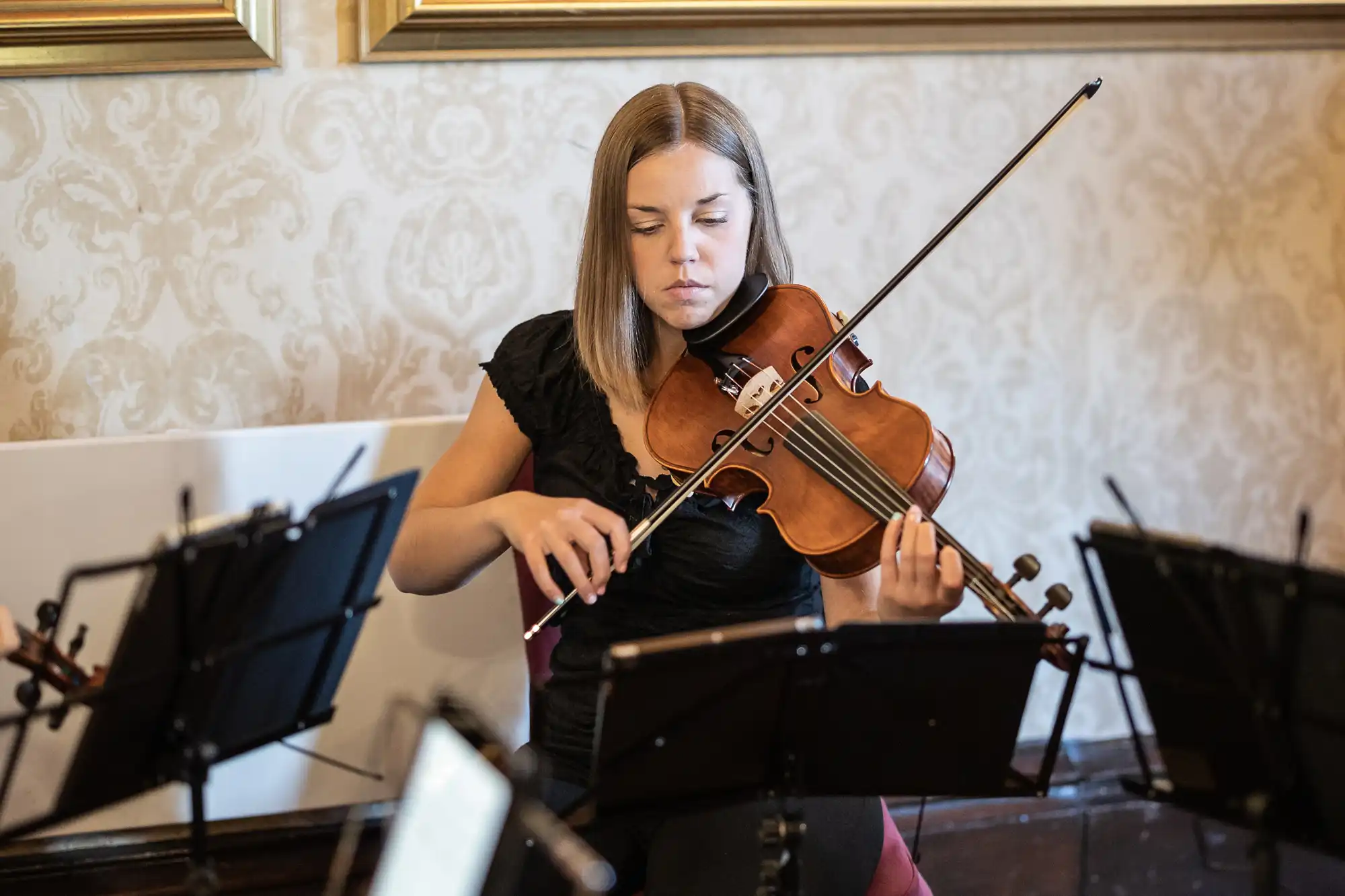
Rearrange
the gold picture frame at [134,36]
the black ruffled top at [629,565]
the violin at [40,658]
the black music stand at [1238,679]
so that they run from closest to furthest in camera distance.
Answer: the black music stand at [1238,679], the violin at [40,658], the black ruffled top at [629,565], the gold picture frame at [134,36]

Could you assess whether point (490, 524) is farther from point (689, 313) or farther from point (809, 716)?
point (809, 716)

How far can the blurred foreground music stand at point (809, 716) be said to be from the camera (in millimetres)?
978

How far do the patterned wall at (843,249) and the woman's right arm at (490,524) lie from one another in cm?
31

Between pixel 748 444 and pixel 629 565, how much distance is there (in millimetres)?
199

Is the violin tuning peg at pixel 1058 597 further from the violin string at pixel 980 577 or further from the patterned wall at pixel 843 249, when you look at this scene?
Answer: the patterned wall at pixel 843 249

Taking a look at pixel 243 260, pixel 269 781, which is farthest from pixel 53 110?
pixel 269 781

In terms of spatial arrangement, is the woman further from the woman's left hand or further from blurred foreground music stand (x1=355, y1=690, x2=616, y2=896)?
blurred foreground music stand (x1=355, y1=690, x2=616, y2=896)

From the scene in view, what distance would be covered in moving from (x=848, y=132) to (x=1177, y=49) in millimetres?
541

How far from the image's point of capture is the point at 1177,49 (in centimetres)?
192

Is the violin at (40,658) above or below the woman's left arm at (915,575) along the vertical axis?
below

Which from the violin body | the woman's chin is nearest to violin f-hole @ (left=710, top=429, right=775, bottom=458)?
the violin body

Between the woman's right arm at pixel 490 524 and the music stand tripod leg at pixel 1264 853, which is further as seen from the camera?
the woman's right arm at pixel 490 524

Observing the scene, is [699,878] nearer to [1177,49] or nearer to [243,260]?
[243,260]

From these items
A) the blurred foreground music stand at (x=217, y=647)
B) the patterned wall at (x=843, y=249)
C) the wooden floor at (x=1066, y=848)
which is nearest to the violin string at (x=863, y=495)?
the blurred foreground music stand at (x=217, y=647)
